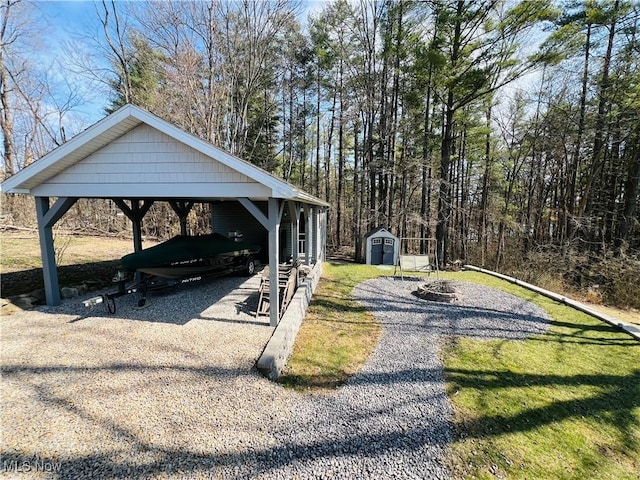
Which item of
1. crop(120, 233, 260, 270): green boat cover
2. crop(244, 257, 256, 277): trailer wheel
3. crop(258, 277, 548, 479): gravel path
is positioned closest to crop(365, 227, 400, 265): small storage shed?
crop(244, 257, 256, 277): trailer wheel

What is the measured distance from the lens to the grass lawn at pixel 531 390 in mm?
2734

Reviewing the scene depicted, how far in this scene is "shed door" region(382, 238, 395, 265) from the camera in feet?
40.4

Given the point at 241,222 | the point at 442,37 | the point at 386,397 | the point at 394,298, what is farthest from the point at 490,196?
the point at 386,397

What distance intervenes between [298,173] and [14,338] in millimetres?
17741

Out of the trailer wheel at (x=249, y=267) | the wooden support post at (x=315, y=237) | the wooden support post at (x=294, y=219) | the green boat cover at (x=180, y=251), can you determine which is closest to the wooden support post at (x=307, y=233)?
the wooden support post at (x=315, y=237)

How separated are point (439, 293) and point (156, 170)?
7058 mm

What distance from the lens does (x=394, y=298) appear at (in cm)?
750

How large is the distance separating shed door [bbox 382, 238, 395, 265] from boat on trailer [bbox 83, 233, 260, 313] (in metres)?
6.52

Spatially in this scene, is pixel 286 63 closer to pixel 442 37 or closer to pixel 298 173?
pixel 298 173

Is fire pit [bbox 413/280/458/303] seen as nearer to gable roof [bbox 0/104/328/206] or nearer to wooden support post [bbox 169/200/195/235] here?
gable roof [bbox 0/104/328/206]

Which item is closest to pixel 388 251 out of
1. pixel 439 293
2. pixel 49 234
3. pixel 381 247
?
pixel 381 247

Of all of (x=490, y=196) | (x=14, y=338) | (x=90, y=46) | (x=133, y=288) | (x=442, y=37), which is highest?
(x=90, y=46)

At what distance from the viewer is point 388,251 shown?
12.4 m

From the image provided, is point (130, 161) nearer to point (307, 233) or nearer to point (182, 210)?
point (182, 210)
